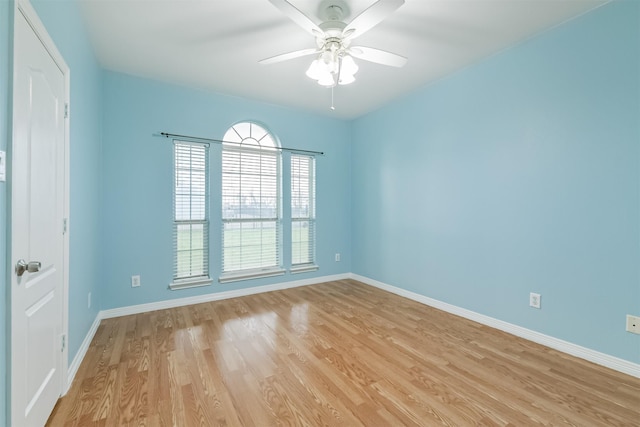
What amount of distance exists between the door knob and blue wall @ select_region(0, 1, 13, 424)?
56 mm

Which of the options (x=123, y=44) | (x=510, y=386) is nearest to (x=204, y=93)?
(x=123, y=44)

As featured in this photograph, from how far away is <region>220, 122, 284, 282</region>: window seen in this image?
3.79 meters

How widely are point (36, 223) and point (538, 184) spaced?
3.53 meters

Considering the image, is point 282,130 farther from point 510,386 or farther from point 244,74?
point 510,386

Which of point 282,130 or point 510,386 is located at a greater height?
point 282,130

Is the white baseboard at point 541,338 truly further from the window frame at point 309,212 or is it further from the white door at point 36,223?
the white door at point 36,223

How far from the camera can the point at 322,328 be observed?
281 cm

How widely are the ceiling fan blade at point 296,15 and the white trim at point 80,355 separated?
Result: 2.69 meters

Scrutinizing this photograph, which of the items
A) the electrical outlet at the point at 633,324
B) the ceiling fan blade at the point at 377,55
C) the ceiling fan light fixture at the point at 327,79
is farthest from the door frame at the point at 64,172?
the electrical outlet at the point at 633,324

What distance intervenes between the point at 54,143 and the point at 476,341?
3446mm

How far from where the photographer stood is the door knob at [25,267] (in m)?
1.21

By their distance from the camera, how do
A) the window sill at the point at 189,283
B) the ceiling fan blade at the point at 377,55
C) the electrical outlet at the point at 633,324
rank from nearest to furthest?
the electrical outlet at the point at 633,324 → the ceiling fan blade at the point at 377,55 → the window sill at the point at 189,283

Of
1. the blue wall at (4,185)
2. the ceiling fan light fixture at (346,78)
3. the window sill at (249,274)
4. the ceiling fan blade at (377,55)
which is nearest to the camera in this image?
the blue wall at (4,185)

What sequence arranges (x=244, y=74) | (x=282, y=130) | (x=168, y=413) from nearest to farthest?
(x=168, y=413)
(x=244, y=74)
(x=282, y=130)
